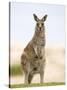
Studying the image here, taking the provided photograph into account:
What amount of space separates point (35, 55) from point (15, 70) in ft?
0.83

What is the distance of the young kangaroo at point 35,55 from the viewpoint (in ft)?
7.78

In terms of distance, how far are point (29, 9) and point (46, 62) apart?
1.82ft

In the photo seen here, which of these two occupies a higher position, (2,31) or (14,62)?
(2,31)

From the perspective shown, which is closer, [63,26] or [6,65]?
[6,65]

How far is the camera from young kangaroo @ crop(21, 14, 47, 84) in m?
2.37

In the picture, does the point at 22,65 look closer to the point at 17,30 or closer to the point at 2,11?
the point at 17,30

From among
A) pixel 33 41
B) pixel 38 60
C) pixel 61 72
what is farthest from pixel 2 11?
pixel 61 72

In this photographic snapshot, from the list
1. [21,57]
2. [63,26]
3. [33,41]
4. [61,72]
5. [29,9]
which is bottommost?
[61,72]

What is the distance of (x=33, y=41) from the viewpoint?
2.39 metres

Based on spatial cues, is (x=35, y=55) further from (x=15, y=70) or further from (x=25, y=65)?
(x=15, y=70)

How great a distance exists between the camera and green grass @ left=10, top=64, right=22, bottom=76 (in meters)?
2.31

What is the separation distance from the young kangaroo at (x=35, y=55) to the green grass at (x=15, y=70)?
46 mm

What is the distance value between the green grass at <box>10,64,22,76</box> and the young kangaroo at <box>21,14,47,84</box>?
0.15 ft

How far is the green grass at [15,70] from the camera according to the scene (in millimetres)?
2312
